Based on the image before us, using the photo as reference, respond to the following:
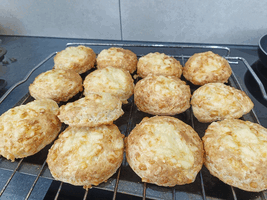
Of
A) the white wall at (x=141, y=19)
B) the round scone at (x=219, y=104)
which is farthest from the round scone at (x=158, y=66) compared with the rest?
the white wall at (x=141, y=19)

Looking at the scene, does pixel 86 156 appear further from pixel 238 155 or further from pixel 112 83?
pixel 238 155

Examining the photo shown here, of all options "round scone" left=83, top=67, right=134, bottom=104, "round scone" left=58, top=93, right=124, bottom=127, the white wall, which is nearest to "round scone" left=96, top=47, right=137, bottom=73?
"round scone" left=83, top=67, right=134, bottom=104

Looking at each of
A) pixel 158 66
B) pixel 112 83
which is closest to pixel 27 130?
pixel 112 83

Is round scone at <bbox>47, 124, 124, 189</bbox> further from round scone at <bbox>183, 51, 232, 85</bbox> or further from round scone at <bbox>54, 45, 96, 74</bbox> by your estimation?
round scone at <bbox>183, 51, 232, 85</bbox>

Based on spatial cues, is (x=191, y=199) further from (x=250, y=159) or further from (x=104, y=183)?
(x=104, y=183)

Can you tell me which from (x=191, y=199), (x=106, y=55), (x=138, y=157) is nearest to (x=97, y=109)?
Result: (x=138, y=157)

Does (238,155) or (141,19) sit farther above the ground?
(141,19)
